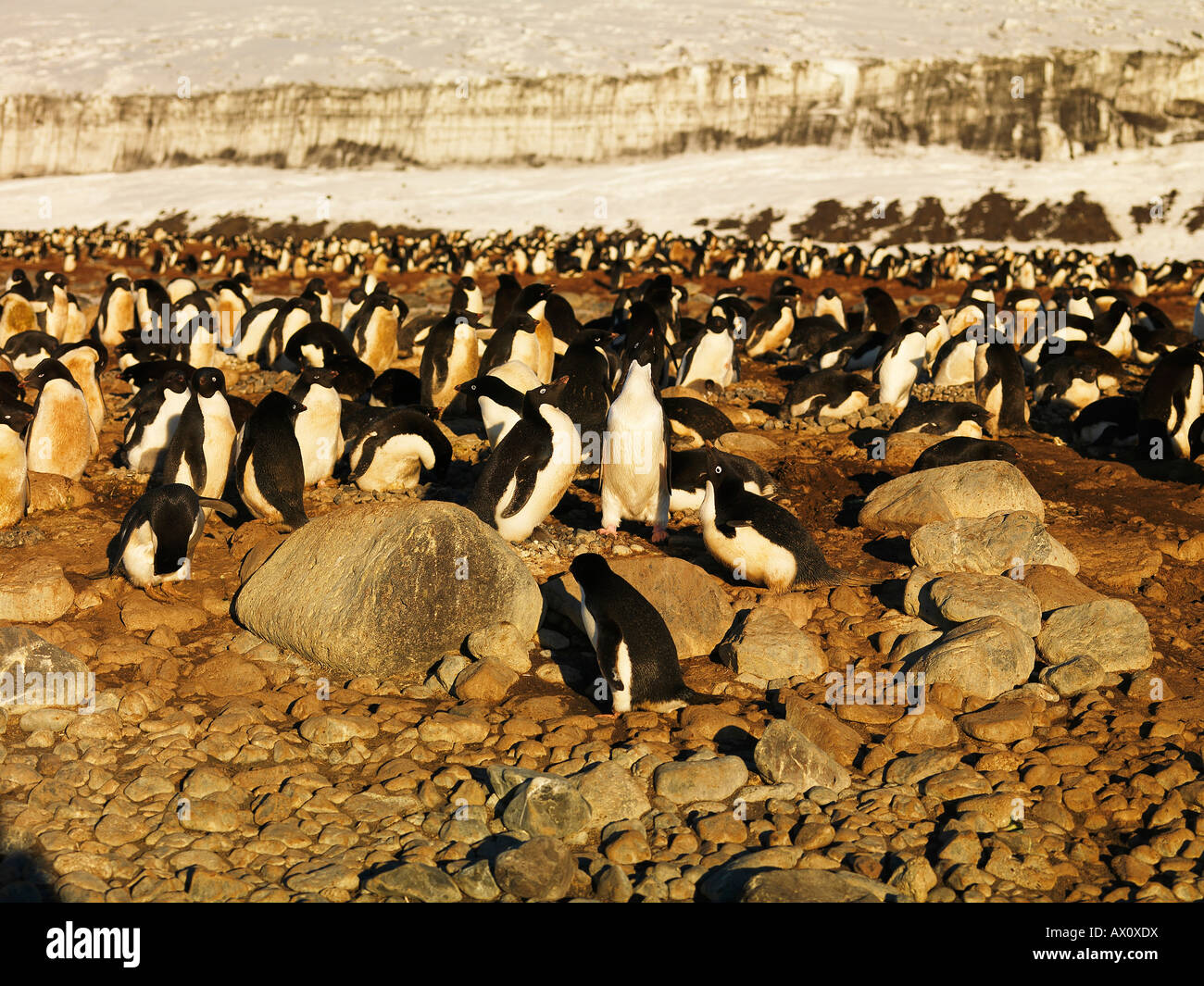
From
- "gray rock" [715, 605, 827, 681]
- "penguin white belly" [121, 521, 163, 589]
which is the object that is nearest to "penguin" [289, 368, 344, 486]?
"penguin white belly" [121, 521, 163, 589]

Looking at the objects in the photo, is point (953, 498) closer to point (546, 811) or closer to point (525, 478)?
point (525, 478)

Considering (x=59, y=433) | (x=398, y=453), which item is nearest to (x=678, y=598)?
(x=398, y=453)

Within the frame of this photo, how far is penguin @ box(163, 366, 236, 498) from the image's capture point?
852 centimetres

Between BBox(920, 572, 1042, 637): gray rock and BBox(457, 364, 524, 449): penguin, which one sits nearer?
BBox(920, 572, 1042, 637): gray rock

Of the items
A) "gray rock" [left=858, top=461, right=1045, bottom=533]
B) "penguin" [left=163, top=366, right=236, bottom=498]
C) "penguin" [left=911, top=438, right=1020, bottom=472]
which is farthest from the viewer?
"penguin" [left=911, top=438, right=1020, bottom=472]

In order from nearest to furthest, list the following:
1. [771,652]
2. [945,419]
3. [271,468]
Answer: [771,652]
[271,468]
[945,419]

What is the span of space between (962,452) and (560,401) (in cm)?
342

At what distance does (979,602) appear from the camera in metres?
6.53

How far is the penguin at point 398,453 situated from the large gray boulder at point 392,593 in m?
2.60

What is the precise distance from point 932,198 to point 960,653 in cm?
4602

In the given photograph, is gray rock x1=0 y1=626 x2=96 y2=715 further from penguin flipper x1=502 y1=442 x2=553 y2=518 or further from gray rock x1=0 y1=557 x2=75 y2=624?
penguin flipper x1=502 y1=442 x2=553 y2=518

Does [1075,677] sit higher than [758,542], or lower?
lower

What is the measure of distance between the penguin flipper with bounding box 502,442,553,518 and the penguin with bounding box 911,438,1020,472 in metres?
3.54

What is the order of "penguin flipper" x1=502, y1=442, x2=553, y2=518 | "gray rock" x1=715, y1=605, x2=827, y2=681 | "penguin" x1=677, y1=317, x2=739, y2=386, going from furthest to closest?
1. "penguin" x1=677, y1=317, x2=739, y2=386
2. "penguin flipper" x1=502, y1=442, x2=553, y2=518
3. "gray rock" x1=715, y1=605, x2=827, y2=681
